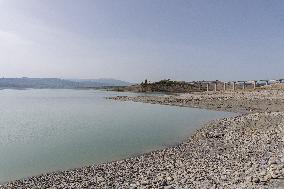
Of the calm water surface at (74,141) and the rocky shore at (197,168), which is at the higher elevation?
the rocky shore at (197,168)

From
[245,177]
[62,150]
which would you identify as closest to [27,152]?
[62,150]

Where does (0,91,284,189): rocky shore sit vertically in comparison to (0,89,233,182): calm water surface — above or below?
above

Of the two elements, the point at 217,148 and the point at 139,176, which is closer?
the point at 139,176

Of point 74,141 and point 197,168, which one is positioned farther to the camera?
point 74,141

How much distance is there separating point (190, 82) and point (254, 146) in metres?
131

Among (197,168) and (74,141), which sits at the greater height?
(197,168)

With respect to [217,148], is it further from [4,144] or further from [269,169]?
[4,144]

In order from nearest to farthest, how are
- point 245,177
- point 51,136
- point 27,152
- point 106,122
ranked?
point 245,177 < point 27,152 < point 51,136 < point 106,122

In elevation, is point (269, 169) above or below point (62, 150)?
above

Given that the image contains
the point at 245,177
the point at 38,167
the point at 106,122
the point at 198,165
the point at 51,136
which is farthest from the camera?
the point at 106,122

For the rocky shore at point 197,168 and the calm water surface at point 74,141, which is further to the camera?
the calm water surface at point 74,141

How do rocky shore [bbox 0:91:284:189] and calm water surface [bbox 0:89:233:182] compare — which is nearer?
rocky shore [bbox 0:91:284:189]

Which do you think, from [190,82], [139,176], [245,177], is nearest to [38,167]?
[139,176]

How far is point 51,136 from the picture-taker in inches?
1427
